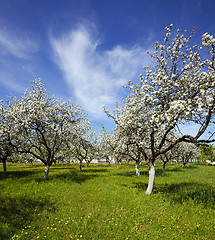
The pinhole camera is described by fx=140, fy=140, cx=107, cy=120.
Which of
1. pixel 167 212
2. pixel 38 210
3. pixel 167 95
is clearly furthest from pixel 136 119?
pixel 38 210

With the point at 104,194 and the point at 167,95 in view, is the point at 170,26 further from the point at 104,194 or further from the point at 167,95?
the point at 104,194

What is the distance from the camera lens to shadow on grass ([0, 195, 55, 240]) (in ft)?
23.3

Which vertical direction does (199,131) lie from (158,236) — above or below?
above

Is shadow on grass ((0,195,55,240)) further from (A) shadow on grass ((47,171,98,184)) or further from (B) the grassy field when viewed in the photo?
(A) shadow on grass ((47,171,98,184))

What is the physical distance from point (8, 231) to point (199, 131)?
1230cm

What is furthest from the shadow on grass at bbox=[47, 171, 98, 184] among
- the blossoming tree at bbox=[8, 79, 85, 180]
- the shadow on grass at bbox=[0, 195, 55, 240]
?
the shadow on grass at bbox=[0, 195, 55, 240]

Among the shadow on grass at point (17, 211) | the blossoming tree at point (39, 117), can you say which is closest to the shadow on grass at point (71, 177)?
the blossoming tree at point (39, 117)

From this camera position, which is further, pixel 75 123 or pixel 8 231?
pixel 75 123

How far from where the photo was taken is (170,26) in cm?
940

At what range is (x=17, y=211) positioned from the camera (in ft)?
29.6

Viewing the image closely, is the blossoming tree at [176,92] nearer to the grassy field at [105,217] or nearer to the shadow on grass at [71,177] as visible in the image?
the grassy field at [105,217]

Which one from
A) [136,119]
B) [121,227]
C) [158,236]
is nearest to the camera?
[158,236]

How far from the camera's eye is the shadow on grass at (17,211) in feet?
23.3

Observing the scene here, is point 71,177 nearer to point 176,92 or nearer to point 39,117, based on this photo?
point 39,117
